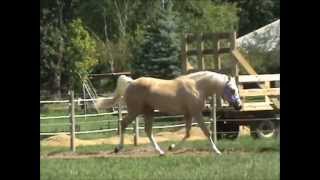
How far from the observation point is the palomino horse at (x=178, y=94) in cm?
993

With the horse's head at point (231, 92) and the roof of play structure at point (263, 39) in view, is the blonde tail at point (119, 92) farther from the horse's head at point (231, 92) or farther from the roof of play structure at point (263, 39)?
the roof of play structure at point (263, 39)

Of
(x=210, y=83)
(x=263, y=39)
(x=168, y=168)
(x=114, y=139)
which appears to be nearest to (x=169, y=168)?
(x=168, y=168)

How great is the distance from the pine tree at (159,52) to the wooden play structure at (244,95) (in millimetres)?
12918

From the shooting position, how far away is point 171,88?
10.1 metres

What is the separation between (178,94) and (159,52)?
1862 centimetres

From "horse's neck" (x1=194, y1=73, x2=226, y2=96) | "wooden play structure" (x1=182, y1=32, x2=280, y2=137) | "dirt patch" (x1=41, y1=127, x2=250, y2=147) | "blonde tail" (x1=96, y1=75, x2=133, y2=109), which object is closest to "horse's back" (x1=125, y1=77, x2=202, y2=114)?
"blonde tail" (x1=96, y1=75, x2=133, y2=109)

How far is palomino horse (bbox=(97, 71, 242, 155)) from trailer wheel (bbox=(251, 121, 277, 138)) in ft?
8.80

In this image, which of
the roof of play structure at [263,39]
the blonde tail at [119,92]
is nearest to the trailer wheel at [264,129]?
the blonde tail at [119,92]

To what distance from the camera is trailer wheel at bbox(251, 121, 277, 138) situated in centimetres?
1287

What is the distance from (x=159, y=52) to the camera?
28.6 metres
